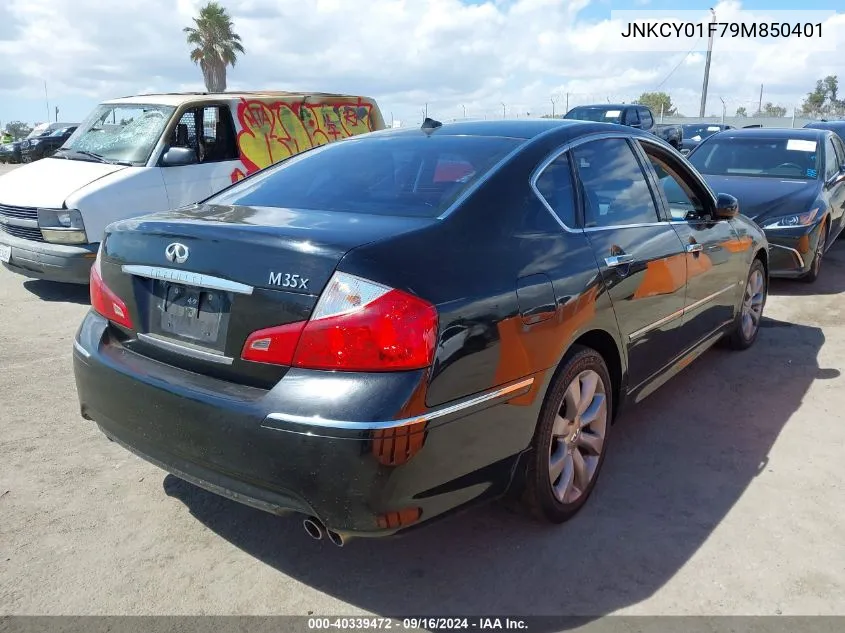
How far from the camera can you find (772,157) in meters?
8.36

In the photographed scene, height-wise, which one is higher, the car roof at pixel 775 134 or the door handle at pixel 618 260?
the car roof at pixel 775 134

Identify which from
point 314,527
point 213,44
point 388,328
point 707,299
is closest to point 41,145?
point 213,44

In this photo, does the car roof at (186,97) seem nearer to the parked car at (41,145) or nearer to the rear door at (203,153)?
the rear door at (203,153)

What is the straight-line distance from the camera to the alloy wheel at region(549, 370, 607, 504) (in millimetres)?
2965

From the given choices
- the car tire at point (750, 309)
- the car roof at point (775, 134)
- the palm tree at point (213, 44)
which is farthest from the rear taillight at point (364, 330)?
the palm tree at point (213, 44)

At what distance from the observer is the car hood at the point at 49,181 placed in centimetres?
660

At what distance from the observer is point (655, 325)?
359cm

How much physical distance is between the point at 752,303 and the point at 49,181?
6.24m

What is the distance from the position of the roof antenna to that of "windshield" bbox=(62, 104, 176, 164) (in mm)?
4361

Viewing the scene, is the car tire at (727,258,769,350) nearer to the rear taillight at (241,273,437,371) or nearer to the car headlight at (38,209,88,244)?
→ the rear taillight at (241,273,437,371)

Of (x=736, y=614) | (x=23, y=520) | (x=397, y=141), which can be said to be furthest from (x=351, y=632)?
(x=397, y=141)

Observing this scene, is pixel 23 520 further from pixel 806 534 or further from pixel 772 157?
pixel 772 157

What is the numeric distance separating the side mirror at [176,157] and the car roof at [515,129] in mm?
3925

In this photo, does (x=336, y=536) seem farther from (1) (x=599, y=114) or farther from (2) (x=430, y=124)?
(1) (x=599, y=114)
